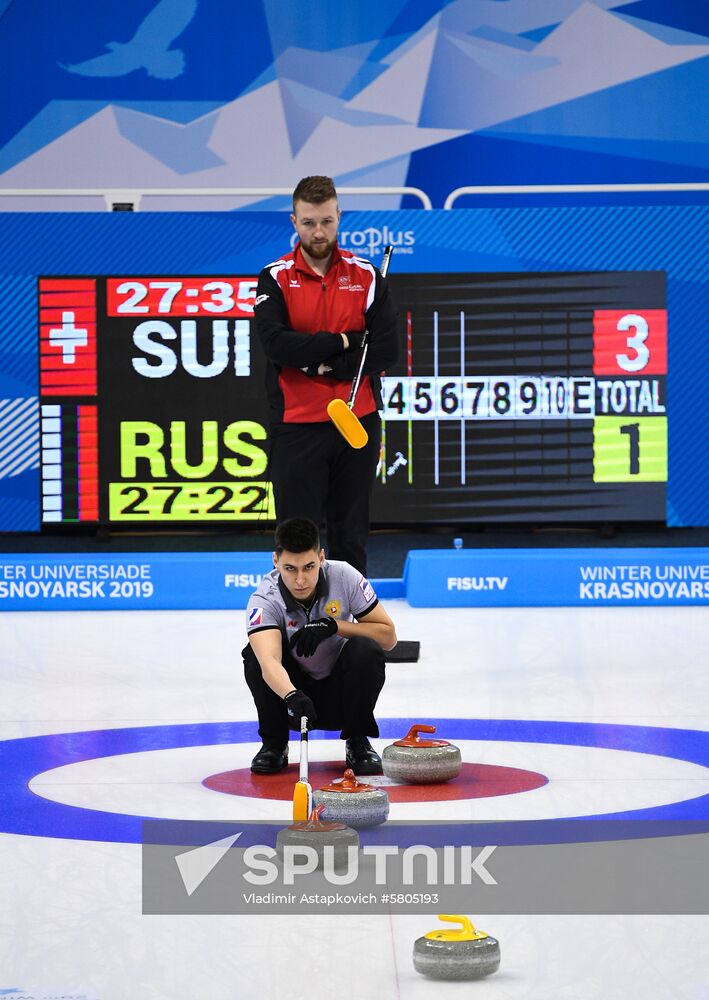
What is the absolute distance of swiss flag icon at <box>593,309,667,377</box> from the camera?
9.91 m

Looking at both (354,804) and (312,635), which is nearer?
(354,804)

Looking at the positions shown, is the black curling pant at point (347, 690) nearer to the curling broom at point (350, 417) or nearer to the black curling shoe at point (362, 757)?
the black curling shoe at point (362, 757)

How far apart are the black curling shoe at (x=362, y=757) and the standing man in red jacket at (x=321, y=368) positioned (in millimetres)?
905

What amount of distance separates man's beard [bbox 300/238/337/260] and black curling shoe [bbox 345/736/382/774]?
157 centimetres

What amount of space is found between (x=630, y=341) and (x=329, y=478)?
17.7 feet

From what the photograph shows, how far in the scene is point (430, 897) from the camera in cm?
276

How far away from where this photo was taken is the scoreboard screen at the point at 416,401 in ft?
32.1

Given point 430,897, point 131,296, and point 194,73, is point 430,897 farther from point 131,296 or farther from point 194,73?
point 194,73

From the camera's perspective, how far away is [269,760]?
4.00 metres

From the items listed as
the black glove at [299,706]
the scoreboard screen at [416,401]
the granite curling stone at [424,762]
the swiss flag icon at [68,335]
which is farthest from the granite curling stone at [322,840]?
the swiss flag icon at [68,335]

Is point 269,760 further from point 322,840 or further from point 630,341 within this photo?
point 630,341

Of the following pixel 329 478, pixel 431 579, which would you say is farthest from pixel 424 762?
pixel 431 579

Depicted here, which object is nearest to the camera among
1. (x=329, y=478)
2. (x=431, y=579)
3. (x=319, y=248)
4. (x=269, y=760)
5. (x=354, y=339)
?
(x=269, y=760)

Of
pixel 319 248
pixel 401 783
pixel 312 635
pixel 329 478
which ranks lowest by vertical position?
pixel 401 783
